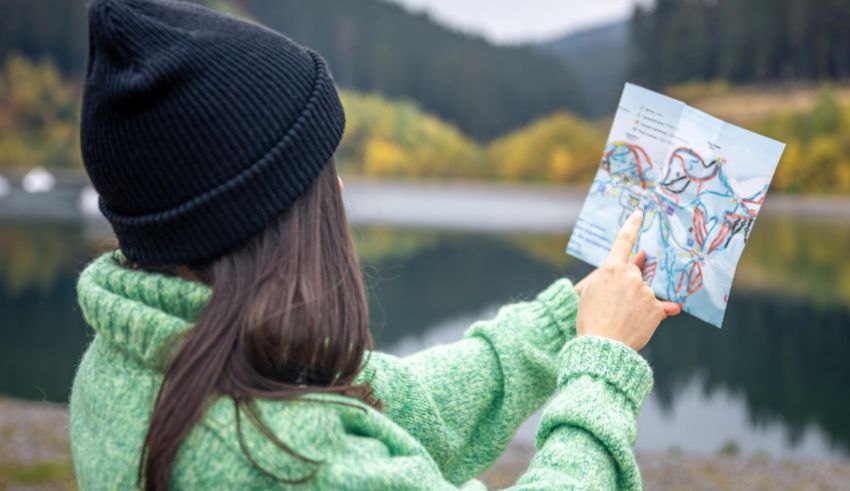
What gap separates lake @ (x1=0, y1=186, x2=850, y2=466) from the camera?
862cm

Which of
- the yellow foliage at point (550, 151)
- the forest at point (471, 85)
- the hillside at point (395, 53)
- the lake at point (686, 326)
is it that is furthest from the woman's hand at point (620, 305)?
the hillside at point (395, 53)

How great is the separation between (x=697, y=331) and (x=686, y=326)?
0.85 feet

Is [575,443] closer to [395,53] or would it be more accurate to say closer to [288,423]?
[288,423]

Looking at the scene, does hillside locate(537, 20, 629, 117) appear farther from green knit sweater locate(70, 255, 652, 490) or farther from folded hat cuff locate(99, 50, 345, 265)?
folded hat cuff locate(99, 50, 345, 265)

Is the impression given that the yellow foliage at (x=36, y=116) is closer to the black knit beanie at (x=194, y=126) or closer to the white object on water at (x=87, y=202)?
the white object on water at (x=87, y=202)

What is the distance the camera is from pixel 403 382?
115cm

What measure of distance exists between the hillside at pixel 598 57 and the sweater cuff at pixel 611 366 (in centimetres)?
1406

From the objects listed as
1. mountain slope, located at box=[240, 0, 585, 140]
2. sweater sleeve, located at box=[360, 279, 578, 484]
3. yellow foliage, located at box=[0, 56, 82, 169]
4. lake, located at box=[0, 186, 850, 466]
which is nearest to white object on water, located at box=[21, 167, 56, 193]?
yellow foliage, located at box=[0, 56, 82, 169]

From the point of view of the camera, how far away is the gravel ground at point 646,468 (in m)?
4.89

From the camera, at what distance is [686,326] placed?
11.7 metres

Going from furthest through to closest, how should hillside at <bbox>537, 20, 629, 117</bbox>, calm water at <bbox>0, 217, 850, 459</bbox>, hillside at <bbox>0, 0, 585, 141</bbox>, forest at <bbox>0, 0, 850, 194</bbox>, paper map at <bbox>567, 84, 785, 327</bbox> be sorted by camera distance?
1. hillside at <bbox>0, 0, 585, 141</bbox>
2. hillside at <bbox>537, 20, 629, 117</bbox>
3. forest at <bbox>0, 0, 850, 194</bbox>
4. calm water at <bbox>0, 217, 850, 459</bbox>
5. paper map at <bbox>567, 84, 785, 327</bbox>

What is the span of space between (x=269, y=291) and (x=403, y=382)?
398 millimetres

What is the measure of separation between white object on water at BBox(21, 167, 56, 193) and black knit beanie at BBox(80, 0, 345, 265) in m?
20.8

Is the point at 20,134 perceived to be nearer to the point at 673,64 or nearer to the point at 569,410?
the point at 673,64
